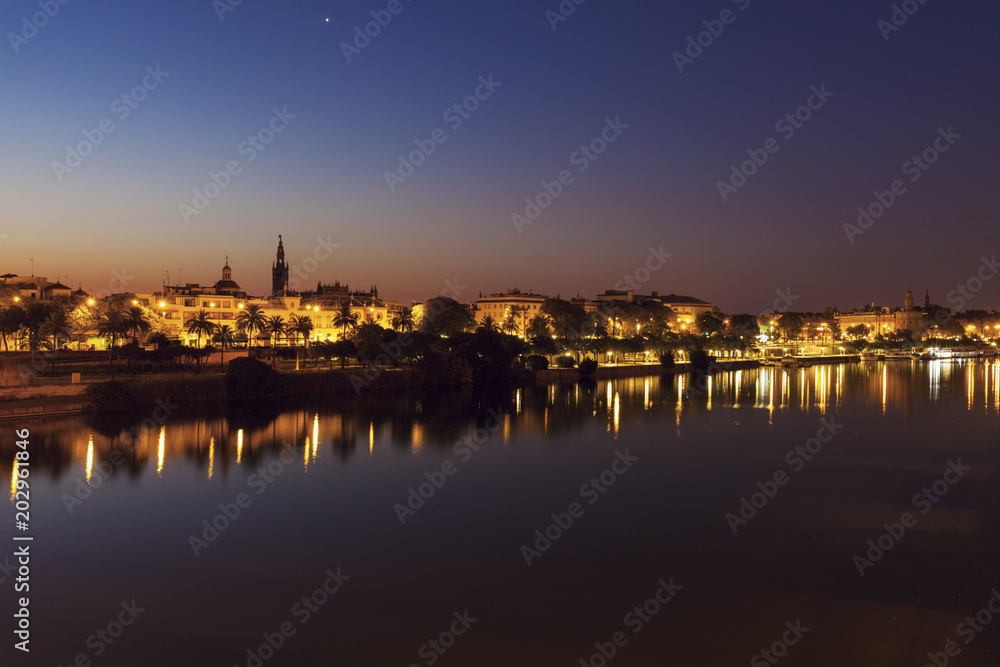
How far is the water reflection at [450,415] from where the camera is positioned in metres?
21.9

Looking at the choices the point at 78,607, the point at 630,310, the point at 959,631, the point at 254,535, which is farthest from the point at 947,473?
the point at 630,310

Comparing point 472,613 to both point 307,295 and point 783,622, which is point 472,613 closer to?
point 783,622

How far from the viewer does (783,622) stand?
30.9 ft

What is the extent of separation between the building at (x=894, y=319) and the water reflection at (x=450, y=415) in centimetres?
9179

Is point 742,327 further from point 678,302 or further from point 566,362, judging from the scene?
point 566,362

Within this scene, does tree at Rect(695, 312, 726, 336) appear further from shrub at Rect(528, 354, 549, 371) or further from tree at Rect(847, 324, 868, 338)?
tree at Rect(847, 324, 868, 338)
